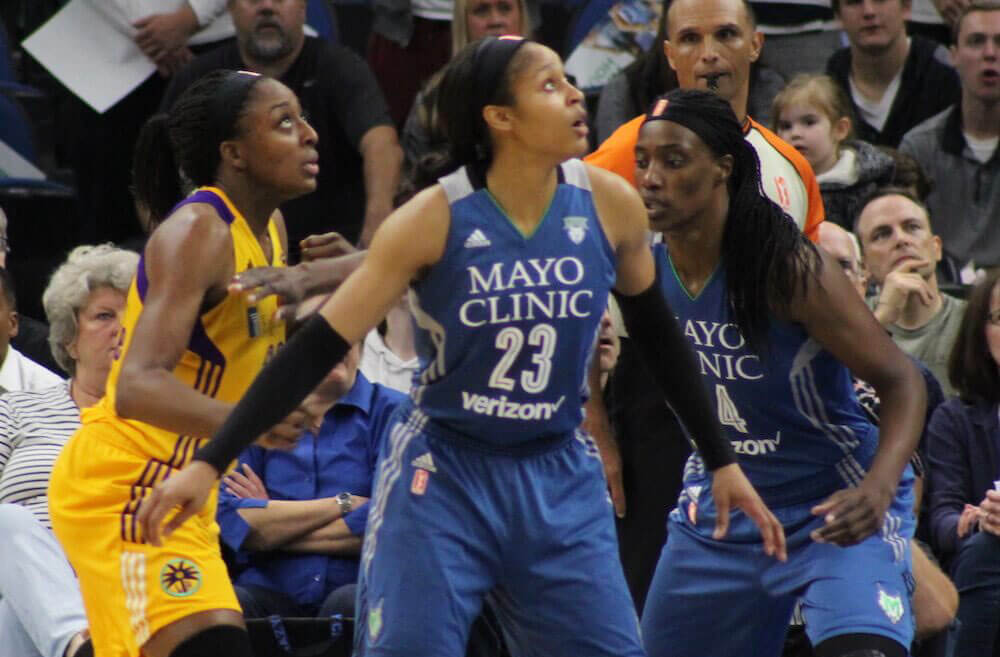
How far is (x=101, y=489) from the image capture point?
3.90m

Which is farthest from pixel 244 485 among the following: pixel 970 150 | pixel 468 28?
pixel 970 150

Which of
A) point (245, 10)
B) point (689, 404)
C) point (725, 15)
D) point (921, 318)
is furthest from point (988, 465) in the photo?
point (245, 10)

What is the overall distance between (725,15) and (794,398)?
172 centimetres

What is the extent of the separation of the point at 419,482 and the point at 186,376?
67cm

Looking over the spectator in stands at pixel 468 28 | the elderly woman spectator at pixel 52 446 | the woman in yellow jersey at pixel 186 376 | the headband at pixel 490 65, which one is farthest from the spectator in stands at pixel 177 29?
the headband at pixel 490 65

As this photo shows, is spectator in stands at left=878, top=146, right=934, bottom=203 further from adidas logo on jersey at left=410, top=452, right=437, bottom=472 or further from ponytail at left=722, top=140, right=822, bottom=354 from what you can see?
adidas logo on jersey at left=410, top=452, right=437, bottom=472

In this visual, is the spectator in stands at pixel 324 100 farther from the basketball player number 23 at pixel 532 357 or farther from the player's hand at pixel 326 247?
the basketball player number 23 at pixel 532 357

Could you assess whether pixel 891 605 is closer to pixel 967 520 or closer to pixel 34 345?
pixel 967 520

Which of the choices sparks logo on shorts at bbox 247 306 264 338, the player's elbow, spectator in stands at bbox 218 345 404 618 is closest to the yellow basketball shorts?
the player's elbow

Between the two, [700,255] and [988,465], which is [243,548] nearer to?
[700,255]

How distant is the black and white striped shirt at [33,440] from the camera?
5.21 metres

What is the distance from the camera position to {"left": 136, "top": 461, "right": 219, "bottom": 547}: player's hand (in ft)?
11.0

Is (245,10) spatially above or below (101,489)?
above

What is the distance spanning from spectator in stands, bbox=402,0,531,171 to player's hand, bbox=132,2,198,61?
1108 mm
